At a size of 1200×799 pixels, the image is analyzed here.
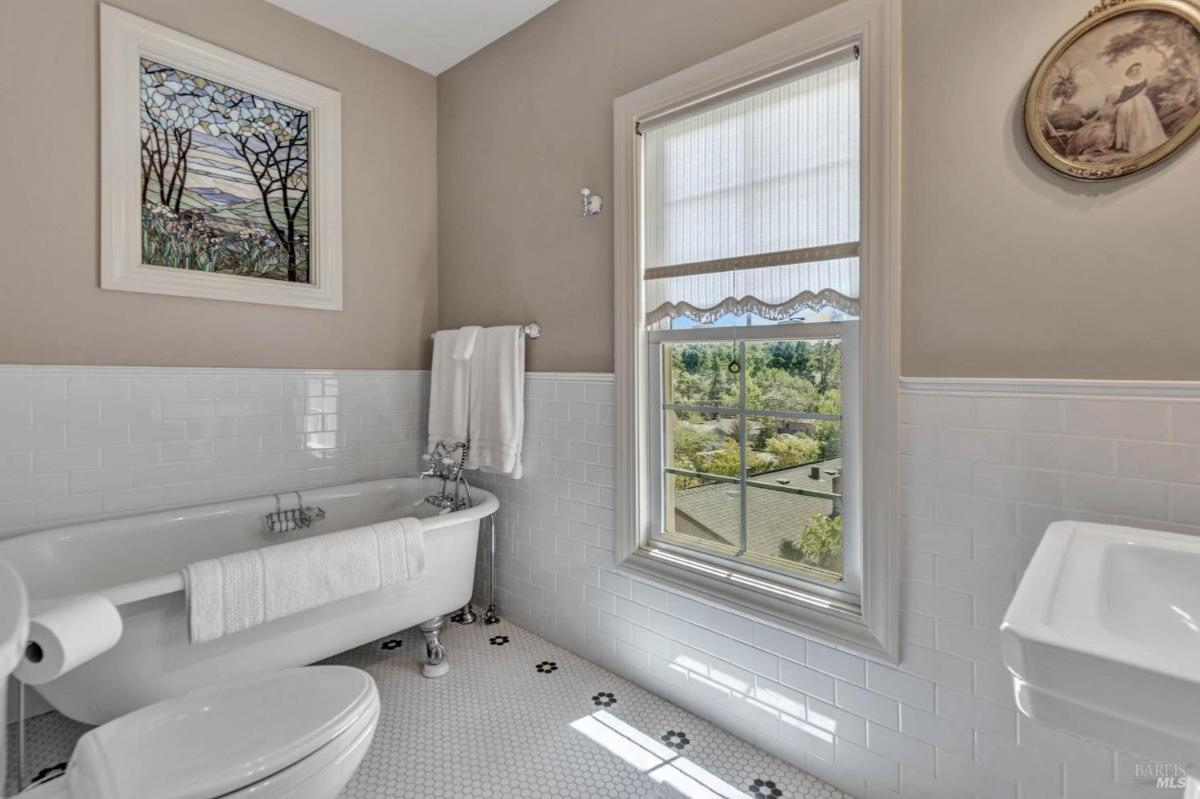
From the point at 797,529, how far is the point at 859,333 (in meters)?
0.68

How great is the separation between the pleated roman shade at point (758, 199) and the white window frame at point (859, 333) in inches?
2.1

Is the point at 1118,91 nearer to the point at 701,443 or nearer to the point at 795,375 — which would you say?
the point at 795,375

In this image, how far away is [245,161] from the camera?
8.46ft

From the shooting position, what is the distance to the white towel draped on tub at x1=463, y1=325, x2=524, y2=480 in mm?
2617

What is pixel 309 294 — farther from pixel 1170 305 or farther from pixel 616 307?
pixel 1170 305

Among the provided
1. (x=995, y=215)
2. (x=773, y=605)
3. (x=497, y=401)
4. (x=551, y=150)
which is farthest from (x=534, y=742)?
(x=551, y=150)

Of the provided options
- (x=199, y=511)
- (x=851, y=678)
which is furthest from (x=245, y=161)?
(x=851, y=678)

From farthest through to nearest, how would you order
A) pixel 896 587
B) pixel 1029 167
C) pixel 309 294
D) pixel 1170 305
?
pixel 309 294, pixel 896 587, pixel 1029 167, pixel 1170 305

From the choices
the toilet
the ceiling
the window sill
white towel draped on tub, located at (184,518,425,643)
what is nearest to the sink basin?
the window sill

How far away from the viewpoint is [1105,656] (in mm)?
666

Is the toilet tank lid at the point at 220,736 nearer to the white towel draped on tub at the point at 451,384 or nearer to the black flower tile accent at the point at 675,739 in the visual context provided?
the black flower tile accent at the point at 675,739

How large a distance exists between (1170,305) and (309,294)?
10.0 feet

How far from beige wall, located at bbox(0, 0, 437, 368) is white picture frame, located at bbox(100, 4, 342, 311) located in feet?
0.14

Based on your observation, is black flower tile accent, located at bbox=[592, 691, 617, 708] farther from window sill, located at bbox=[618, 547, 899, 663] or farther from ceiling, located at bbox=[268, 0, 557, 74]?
ceiling, located at bbox=[268, 0, 557, 74]
